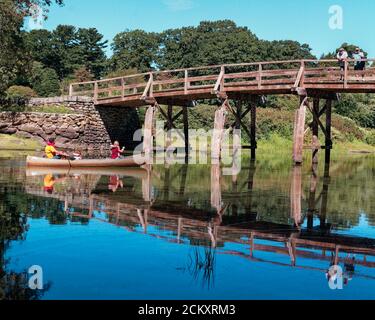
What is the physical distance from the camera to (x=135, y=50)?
86.5m

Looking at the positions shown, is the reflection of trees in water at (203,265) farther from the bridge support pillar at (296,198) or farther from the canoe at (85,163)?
the canoe at (85,163)

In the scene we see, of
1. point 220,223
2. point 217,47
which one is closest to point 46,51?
point 217,47

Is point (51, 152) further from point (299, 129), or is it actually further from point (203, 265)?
point (203, 265)

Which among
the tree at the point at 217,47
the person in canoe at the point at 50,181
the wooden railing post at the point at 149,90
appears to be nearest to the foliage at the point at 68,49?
the tree at the point at 217,47

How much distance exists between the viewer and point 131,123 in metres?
40.8

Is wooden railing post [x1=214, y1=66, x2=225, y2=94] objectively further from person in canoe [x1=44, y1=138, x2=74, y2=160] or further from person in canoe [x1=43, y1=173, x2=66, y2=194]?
person in canoe [x1=43, y1=173, x2=66, y2=194]

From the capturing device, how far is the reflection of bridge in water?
28.7ft

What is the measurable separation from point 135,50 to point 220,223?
78290 mm

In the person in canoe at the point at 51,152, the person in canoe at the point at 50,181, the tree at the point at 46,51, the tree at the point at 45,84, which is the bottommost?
the person in canoe at the point at 50,181

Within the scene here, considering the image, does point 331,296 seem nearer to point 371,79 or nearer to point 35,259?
point 35,259

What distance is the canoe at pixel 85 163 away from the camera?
21.7 meters

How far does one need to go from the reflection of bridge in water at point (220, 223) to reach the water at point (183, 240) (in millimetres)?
23
